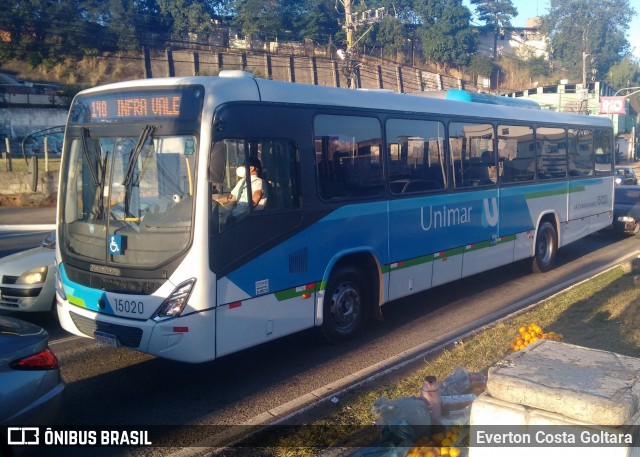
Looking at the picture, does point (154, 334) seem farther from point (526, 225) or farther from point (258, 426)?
point (526, 225)

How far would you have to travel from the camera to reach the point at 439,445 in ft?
14.0

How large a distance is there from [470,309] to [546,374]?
569cm

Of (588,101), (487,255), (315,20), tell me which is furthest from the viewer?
(315,20)

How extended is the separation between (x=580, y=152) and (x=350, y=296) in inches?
320

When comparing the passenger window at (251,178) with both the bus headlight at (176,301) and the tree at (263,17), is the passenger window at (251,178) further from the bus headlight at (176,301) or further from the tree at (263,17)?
the tree at (263,17)

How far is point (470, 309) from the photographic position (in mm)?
9266

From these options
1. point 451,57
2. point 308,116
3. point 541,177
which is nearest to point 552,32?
point 451,57

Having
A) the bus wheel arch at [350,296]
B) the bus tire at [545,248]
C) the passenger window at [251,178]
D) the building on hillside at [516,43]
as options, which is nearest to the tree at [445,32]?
the building on hillside at [516,43]

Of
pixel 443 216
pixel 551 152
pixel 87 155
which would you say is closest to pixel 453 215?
pixel 443 216

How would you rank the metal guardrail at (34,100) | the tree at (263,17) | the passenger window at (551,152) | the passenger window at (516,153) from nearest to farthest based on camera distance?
the passenger window at (516,153)
the passenger window at (551,152)
the metal guardrail at (34,100)
the tree at (263,17)

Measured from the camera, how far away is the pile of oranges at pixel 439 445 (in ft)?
13.1

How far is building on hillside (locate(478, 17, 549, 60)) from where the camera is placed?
90188mm

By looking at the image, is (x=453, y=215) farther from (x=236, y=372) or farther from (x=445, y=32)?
(x=445, y=32)

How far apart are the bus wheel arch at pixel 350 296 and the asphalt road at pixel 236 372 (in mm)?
230
